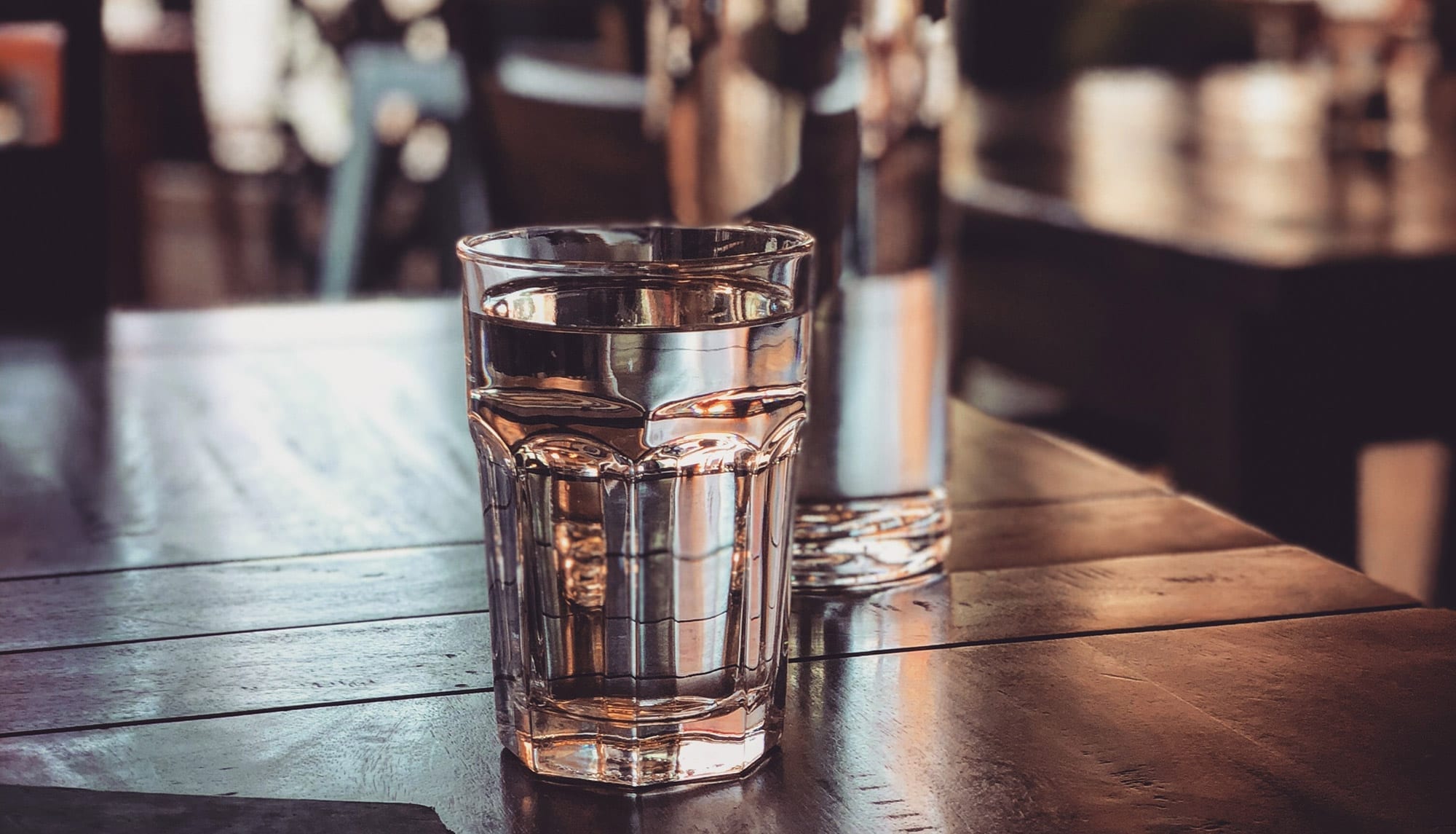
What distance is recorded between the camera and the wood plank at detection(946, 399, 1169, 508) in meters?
0.70

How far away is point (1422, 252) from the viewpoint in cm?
151

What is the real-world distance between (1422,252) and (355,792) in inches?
54.1

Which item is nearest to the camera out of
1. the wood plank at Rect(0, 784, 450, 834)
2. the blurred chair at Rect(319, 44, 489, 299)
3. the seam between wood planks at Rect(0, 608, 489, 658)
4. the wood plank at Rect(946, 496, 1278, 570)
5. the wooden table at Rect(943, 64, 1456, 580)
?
the wood plank at Rect(0, 784, 450, 834)

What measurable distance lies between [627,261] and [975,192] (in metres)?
1.83

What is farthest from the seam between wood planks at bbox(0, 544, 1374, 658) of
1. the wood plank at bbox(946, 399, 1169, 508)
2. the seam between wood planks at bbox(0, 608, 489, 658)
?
the wood plank at bbox(946, 399, 1169, 508)

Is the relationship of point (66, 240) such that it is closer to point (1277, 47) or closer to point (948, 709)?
point (948, 709)

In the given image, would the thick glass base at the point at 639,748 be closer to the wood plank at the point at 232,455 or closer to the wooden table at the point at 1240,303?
the wood plank at the point at 232,455

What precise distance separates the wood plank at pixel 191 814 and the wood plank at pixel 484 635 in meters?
0.06

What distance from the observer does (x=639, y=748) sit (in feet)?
1.29

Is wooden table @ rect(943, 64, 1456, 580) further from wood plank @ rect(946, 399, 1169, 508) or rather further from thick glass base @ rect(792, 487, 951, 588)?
thick glass base @ rect(792, 487, 951, 588)

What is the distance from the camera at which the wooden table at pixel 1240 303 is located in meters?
1.51

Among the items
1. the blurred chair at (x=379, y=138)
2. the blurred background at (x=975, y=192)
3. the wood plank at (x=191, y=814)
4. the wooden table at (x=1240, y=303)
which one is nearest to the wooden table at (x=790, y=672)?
the wood plank at (x=191, y=814)

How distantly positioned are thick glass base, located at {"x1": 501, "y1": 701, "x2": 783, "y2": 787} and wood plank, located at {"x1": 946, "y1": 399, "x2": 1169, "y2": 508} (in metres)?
0.30

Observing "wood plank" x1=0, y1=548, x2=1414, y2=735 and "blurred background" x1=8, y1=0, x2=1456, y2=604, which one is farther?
"blurred background" x1=8, y1=0, x2=1456, y2=604
